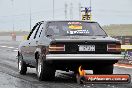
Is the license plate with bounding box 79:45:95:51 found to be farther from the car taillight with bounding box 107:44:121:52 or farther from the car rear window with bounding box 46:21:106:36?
the car rear window with bounding box 46:21:106:36

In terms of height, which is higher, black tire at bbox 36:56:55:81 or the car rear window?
the car rear window

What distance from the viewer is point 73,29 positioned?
12.1 metres

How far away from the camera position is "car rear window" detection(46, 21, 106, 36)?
1201 cm

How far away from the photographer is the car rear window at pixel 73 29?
1201 centimetres

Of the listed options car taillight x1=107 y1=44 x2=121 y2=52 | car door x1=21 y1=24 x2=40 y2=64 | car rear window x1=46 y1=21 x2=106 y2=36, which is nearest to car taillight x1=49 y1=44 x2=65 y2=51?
car rear window x1=46 y1=21 x2=106 y2=36

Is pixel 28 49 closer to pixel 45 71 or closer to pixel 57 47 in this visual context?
pixel 45 71

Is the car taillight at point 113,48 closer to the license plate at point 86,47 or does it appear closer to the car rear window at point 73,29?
the license plate at point 86,47

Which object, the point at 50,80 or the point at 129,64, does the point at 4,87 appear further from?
the point at 129,64

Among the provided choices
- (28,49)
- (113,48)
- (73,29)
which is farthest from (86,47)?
(28,49)

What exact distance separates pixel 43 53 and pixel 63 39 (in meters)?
0.65

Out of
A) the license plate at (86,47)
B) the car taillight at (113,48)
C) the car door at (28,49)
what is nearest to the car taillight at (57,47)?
the license plate at (86,47)

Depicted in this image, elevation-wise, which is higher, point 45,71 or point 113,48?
point 113,48

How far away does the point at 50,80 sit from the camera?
11.9 meters

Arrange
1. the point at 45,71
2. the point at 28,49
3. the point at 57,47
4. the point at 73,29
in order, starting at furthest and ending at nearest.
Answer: the point at 28,49
the point at 73,29
the point at 45,71
the point at 57,47
